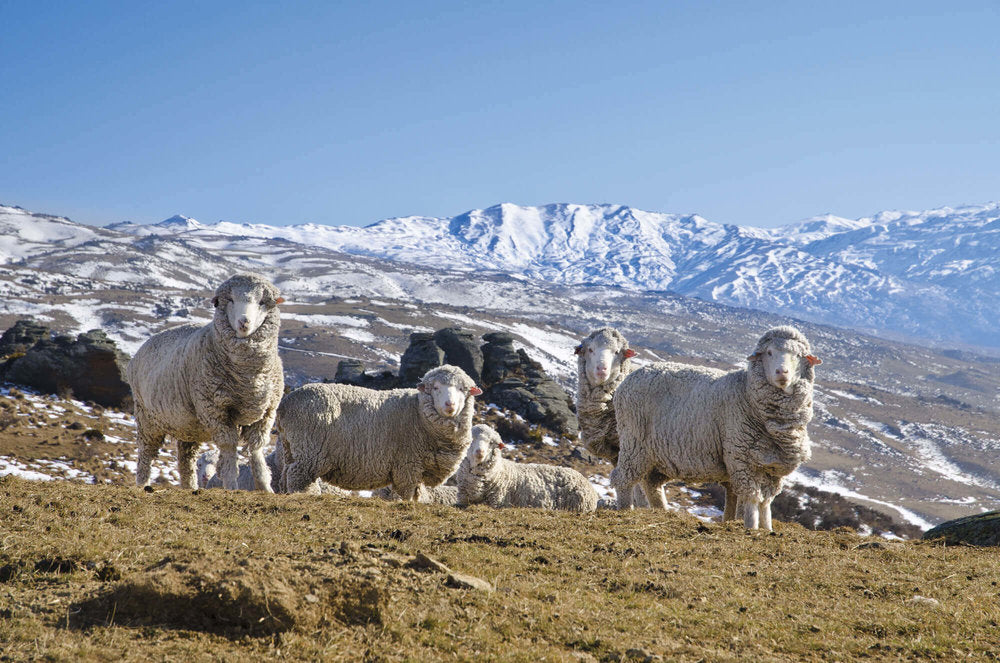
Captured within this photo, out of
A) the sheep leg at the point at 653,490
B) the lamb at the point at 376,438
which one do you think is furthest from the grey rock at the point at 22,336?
the sheep leg at the point at 653,490

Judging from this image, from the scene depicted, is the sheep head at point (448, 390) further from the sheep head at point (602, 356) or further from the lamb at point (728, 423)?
the lamb at point (728, 423)

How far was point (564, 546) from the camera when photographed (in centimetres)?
817

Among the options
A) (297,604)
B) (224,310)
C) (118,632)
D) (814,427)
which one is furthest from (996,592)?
(814,427)

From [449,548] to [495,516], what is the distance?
90.0 inches

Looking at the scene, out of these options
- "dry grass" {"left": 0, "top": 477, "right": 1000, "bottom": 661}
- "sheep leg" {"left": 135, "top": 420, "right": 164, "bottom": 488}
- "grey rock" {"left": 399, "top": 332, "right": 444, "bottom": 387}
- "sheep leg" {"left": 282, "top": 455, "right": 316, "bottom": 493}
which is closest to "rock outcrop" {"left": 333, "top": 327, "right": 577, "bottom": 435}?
"grey rock" {"left": 399, "top": 332, "right": 444, "bottom": 387}

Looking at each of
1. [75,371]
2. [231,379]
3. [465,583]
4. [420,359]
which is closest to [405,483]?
[231,379]

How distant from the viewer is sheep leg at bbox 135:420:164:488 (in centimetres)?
1300

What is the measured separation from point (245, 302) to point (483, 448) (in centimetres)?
527

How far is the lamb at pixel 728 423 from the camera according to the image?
11070mm

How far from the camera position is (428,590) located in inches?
235

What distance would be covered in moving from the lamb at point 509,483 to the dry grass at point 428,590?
5.62 metres

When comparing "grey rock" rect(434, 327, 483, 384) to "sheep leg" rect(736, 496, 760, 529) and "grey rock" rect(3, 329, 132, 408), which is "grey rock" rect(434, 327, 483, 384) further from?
"sheep leg" rect(736, 496, 760, 529)

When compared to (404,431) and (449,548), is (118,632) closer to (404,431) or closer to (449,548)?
(449,548)

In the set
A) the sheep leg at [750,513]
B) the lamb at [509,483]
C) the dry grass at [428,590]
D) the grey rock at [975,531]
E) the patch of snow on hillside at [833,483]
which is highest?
the dry grass at [428,590]
